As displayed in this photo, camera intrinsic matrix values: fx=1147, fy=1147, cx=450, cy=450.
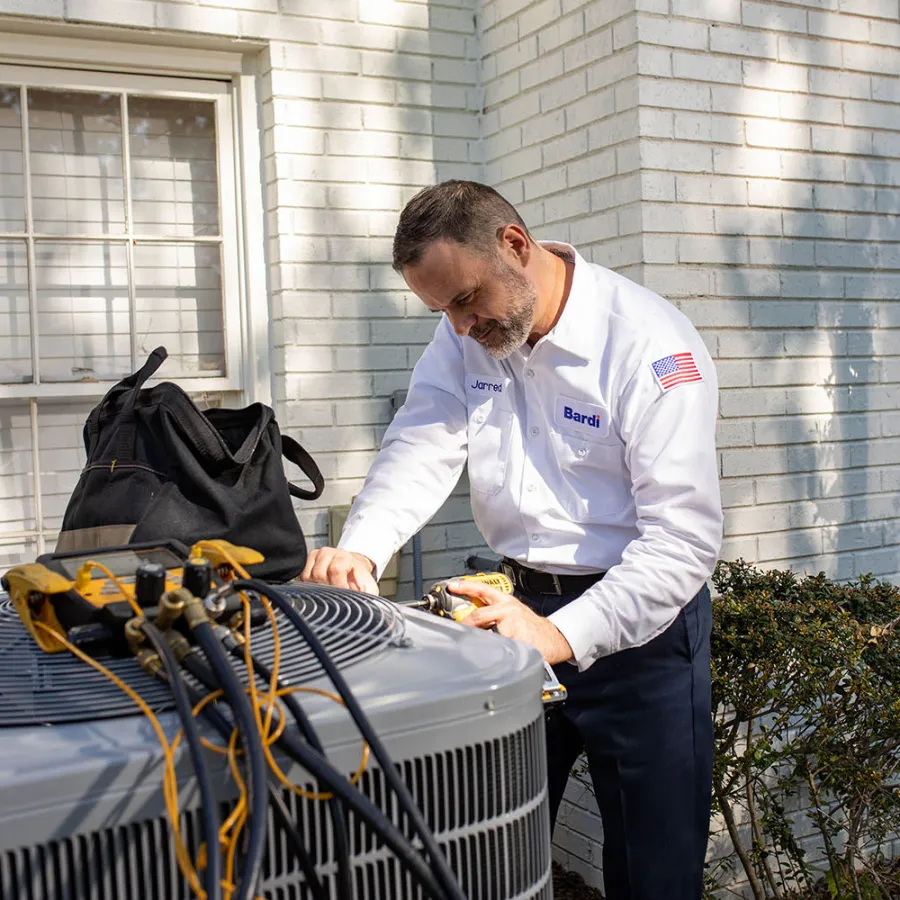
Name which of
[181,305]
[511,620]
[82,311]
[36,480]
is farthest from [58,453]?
[511,620]

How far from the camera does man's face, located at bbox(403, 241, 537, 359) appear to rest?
Answer: 246 cm

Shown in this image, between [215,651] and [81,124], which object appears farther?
[81,124]

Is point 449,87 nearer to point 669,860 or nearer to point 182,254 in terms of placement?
point 182,254

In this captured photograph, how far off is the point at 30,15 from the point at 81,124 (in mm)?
417

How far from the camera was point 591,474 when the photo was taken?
8.47 ft

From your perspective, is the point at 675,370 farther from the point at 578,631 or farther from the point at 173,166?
the point at 173,166

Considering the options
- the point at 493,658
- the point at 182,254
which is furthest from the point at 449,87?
the point at 493,658

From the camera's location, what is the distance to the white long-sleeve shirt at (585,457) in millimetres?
2279

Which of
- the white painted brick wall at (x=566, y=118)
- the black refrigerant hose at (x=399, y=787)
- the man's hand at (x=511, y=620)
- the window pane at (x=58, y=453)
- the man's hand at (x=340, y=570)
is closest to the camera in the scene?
the black refrigerant hose at (x=399, y=787)

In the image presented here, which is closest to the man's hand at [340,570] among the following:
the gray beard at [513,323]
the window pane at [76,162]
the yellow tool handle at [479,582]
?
the yellow tool handle at [479,582]

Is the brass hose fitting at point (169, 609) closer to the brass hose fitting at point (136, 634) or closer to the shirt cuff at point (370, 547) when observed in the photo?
the brass hose fitting at point (136, 634)

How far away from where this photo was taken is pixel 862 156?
4.49m

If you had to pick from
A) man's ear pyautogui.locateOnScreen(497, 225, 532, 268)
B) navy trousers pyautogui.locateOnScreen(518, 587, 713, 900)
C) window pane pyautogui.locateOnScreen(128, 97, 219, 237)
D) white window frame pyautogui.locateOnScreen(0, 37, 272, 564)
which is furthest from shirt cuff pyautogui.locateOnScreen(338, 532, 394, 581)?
window pane pyautogui.locateOnScreen(128, 97, 219, 237)

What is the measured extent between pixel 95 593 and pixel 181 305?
→ 127 inches
